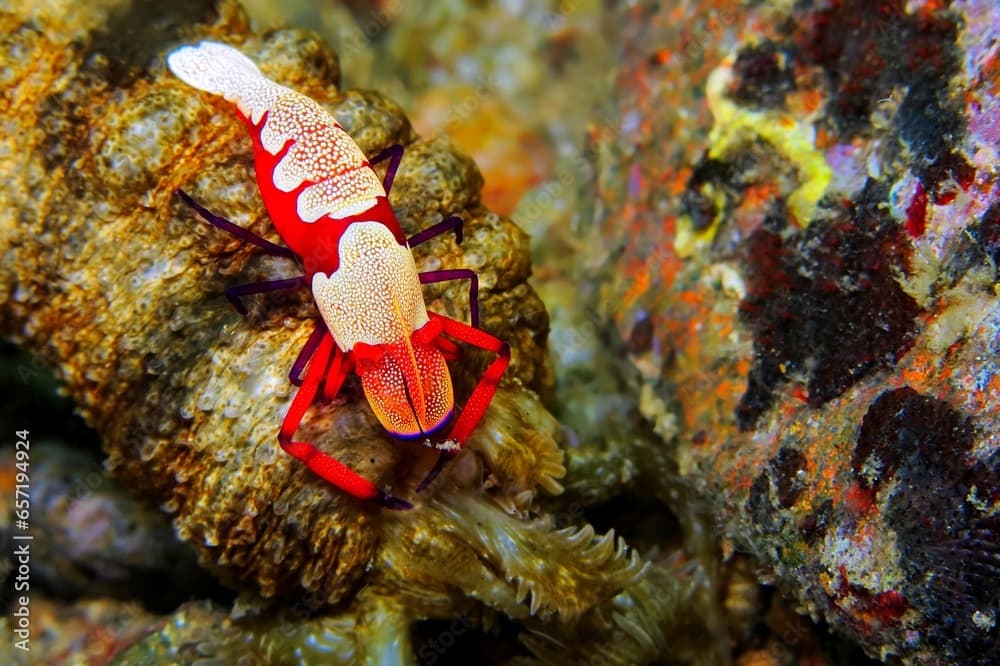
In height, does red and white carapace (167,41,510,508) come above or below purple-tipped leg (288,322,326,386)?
above

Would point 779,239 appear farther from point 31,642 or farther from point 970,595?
point 31,642

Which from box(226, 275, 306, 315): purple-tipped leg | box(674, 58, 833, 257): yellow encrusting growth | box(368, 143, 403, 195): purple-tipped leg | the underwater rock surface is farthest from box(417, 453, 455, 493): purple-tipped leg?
box(674, 58, 833, 257): yellow encrusting growth

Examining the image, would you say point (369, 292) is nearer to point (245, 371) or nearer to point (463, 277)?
point (463, 277)

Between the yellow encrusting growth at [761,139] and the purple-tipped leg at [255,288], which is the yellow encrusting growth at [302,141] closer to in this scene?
the purple-tipped leg at [255,288]

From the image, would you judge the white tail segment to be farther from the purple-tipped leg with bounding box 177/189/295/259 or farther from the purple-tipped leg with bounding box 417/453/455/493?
the purple-tipped leg with bounding box 417/453/455/493

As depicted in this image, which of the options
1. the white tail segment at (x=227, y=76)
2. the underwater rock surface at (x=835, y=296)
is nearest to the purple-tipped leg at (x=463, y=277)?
the white tail segment at (x=227, y=76)

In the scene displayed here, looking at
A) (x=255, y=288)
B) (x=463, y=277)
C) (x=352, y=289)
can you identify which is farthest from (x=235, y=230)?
(x=463, y=277)
